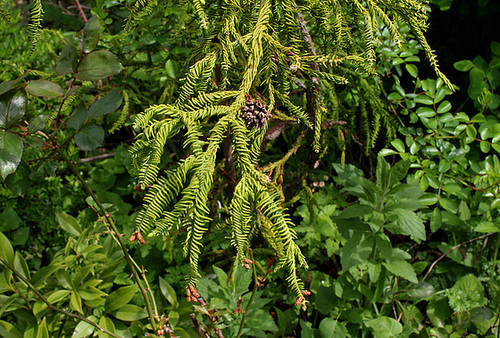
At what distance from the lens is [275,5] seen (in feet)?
4.07

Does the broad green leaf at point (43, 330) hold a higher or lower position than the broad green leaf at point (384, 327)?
higher

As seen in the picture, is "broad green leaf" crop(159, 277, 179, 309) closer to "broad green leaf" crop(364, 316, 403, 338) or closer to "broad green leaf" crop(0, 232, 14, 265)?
"broad green leaf" crop(0, 232, 14, 265)

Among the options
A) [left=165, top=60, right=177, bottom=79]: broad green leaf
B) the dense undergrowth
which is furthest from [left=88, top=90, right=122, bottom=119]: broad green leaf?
[left=165, top=60, right=177, bottom=79]: broad green leaf

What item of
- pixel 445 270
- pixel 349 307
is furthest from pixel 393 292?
pixel 445 270

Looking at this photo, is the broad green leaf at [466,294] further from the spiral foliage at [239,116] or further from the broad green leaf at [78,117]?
the broad green leaf at [78,117]

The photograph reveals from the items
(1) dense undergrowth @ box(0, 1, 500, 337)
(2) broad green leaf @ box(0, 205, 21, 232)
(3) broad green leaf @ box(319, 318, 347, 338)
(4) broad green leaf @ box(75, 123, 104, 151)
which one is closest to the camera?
(1) dense undergrowth @ box(0, 1, 500, 337)

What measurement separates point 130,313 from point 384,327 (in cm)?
103

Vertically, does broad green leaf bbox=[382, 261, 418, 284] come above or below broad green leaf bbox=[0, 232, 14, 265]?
above

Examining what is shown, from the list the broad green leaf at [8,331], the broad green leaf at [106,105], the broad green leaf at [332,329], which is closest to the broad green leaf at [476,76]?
Answer: the broad green leaf at [332,329]

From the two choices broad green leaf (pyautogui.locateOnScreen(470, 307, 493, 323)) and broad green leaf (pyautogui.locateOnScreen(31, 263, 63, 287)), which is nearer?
broad green leaf (pyautogui.locateOnScreen(31, 263, 63, 287))

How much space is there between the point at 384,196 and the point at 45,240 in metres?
1.83

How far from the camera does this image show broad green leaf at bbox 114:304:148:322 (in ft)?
4.83

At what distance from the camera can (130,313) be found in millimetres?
1487

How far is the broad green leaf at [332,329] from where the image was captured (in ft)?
5.17
